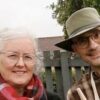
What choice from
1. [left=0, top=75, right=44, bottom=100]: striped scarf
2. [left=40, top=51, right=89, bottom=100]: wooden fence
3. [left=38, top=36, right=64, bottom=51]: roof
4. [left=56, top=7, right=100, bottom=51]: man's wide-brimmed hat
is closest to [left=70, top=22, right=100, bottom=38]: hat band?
[left=56, top=7, right=100, bottom=51]: man's wide-brimmed hat

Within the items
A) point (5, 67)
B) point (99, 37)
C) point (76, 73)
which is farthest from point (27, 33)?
point (76, 73)

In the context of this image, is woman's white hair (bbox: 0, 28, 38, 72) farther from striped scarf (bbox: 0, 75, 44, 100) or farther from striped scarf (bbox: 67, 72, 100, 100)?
striped scarf (bbox: 67, 72, 100, 100)

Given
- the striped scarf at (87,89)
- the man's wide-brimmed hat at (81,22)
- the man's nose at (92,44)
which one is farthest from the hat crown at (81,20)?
the striped scarf at (87,89)

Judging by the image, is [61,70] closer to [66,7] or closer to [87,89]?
[87,89]

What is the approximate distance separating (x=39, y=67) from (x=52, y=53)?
217 cm

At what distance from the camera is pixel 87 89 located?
3.55 meters

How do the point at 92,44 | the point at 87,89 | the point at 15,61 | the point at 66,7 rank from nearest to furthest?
the point at 15,61 < the point at 92,44 < the point at 87,89 < the point at 66,7

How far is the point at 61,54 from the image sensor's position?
18.5 feet

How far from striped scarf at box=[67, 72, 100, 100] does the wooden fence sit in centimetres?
192

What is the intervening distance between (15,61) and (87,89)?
681mm

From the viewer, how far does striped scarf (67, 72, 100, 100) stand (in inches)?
137

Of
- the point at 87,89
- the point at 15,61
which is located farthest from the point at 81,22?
the point at 15,61

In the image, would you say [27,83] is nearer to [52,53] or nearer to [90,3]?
[52,53]

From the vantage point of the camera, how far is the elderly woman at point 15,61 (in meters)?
3.28
